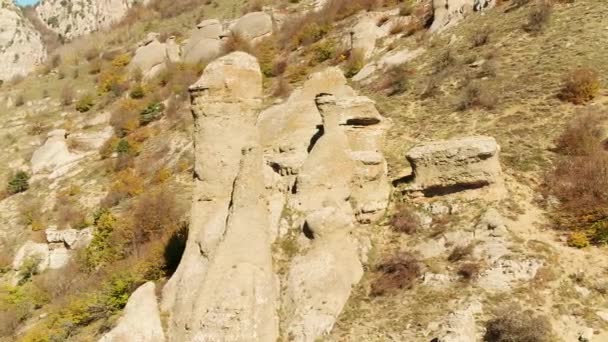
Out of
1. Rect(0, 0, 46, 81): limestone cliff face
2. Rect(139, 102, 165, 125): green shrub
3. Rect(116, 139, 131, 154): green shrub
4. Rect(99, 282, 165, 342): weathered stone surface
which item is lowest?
Rect(116, 139, 131, 154): green shrub

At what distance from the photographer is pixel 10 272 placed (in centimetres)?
2330

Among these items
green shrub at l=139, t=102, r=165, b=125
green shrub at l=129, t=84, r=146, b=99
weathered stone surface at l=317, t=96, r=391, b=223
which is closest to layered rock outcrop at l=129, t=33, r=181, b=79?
green shrub at l=129, t=84, r=146, b=99

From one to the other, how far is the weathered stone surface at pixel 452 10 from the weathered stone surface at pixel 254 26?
17.8m

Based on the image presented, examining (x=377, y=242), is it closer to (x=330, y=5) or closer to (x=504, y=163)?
(x=504, y=163)

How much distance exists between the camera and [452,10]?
26406mm

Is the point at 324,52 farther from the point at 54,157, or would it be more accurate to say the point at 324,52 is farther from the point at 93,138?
the point at 54,157

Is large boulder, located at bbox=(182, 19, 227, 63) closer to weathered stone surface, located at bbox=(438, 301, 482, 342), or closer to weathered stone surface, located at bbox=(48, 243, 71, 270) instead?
weathered stone surface, located at bbox=(48, 243, 71, 270)

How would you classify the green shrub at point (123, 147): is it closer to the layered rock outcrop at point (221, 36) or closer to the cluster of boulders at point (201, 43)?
the cluster of boulders at point (201, 43)

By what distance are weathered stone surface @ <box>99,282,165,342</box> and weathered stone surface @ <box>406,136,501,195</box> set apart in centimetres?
631

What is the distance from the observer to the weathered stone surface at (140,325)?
35.1 feet

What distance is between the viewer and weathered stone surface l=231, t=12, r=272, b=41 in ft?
138

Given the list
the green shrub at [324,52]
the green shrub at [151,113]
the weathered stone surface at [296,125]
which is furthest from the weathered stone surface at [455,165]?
the green shrub at [151,113]

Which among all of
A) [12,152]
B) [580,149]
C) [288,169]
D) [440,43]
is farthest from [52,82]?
[580,149]

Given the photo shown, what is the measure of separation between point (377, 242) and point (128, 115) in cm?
2684
